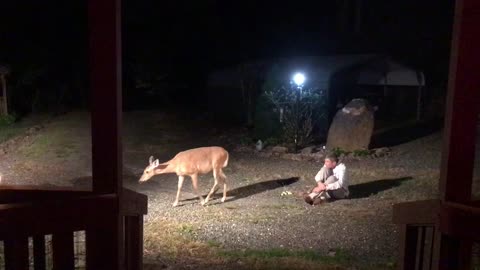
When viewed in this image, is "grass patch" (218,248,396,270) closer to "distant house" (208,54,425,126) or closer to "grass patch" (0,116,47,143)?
"grass patch" (0,116,47,143)

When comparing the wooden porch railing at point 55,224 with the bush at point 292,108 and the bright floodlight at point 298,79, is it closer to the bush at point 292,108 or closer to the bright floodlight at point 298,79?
the bush at point 292,108

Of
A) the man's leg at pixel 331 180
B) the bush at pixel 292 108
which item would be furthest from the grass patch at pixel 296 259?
the bush at pixel 292 108

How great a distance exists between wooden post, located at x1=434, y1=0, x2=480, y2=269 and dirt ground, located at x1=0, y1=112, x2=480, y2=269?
3256 mm

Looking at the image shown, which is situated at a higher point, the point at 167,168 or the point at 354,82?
the point at 354,82

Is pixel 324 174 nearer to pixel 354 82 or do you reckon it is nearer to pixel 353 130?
pixel 353 130

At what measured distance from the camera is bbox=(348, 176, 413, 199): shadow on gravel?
10.4m

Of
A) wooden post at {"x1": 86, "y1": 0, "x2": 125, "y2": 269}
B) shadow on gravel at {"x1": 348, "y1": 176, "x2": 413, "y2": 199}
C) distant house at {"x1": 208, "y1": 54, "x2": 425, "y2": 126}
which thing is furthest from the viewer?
distant house at {"x1": 208, "y1": 54, "x2": 425, "y2": 126}

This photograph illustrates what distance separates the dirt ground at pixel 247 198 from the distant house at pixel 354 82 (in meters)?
2.41

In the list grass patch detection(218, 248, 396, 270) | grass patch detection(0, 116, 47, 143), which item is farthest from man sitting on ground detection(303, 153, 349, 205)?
grass patch detection(0, 116, 47, 143)

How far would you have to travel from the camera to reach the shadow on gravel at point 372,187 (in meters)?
10.4

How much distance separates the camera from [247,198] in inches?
406

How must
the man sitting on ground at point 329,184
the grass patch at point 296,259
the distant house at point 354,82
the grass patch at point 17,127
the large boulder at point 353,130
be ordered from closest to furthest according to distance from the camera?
the grass patch at point 296,259, the man sitting on ground at point 329,184, the large boulder at point 353,130, the grass patch at point 17,127, the distant house at point 354,82

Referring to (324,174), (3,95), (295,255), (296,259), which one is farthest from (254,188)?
(3,95)

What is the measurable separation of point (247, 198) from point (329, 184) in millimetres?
1531
